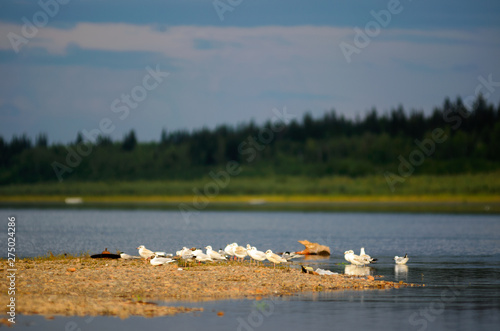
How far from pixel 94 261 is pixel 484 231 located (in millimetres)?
48168

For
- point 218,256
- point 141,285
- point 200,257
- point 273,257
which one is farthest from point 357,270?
point 141,285

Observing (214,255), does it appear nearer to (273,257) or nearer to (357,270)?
(273,257)

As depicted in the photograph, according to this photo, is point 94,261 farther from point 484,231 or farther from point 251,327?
point 484,231

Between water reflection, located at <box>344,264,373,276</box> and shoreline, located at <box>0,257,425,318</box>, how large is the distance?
1462 millimetres

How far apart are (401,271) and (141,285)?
13.4 m

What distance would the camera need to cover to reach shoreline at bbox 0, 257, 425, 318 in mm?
23234

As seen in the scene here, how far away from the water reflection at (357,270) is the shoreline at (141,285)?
4.80ft

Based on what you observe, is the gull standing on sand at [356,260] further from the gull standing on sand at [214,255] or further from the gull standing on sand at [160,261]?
the gull standing on sand at [160,261]

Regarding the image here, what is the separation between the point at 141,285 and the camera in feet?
88.8

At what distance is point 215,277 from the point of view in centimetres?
2962

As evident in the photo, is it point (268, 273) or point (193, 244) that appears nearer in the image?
point (268, 273)

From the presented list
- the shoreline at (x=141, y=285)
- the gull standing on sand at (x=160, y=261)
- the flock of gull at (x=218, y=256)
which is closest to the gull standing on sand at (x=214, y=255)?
the flock of gull at (x=218, y=256)

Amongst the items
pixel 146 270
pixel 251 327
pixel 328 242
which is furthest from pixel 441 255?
pixel 251 327

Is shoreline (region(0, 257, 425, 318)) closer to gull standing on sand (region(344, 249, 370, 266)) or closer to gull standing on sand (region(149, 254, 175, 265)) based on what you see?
gull standing on sand (region(149, 254, 175, 265))
